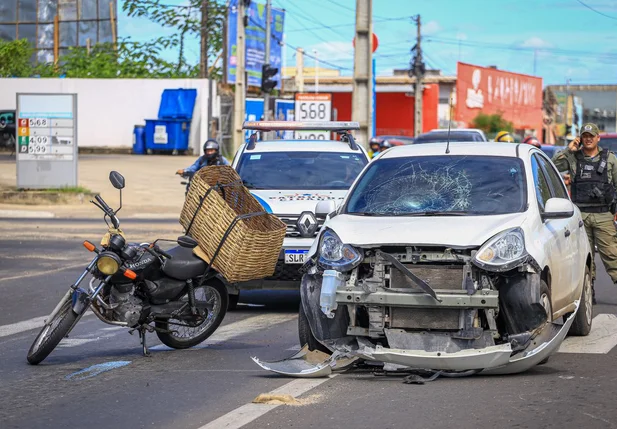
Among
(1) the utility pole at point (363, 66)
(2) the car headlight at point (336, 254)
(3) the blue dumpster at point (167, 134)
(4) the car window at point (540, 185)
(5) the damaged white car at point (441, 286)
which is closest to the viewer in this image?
(5) the damaged white car at point (441, 286)

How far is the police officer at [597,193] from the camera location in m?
12.0

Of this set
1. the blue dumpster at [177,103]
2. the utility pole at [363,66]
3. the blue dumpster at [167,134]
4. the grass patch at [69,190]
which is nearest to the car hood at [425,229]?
the utility pole at [363,66]

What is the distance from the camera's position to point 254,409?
6.91m

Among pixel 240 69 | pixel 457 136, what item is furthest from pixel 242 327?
pixel 240 69

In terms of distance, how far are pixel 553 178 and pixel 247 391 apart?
378 cm

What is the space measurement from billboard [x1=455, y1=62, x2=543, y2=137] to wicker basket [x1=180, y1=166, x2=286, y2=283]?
68341mm

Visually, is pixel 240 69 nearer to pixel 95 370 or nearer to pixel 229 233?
pixel 229 233

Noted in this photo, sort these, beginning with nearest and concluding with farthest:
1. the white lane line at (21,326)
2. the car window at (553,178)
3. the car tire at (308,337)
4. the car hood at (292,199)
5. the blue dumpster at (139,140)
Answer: the car tire at (308,337) < the car window at (553,178) < the white lane line at (21,326) < the car hood at (292,199) < the blue dumpster at (139,140)

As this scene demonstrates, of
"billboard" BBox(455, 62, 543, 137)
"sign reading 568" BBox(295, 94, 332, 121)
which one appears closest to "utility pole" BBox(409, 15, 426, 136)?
"billboard" BBox(455, 62, 543, 137)

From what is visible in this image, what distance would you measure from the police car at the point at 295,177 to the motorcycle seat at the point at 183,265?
7.27 feet

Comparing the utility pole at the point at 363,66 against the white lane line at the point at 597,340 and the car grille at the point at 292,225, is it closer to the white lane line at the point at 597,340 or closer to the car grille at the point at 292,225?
the car grille at the point at 292,225

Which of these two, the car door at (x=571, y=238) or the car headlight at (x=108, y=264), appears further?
the car door at (x=571, y=238)

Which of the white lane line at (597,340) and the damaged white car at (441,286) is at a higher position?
the damaged white car at (441,286)

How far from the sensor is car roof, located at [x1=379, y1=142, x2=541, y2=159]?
915cm
